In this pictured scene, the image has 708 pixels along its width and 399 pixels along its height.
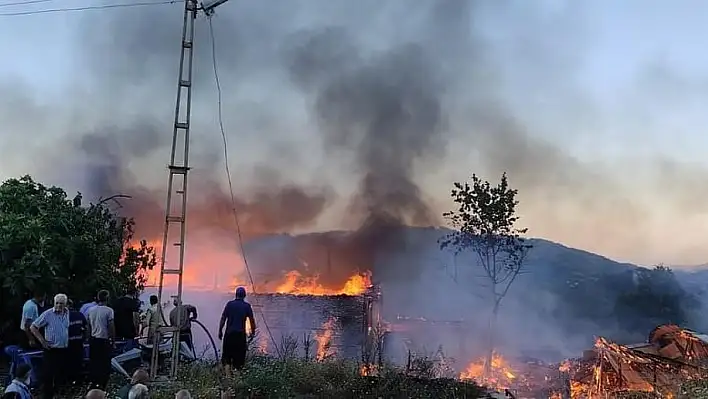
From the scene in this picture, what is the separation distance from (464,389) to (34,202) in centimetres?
1057

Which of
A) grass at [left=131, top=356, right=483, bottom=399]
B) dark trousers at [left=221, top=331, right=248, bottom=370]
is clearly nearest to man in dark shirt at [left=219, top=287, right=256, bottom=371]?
dark trousers at [left=221, top=331, right=248, bottom=370]

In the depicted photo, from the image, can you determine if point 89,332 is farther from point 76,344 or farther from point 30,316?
point 30,316

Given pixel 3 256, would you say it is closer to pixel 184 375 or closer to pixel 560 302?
pixel 184 375

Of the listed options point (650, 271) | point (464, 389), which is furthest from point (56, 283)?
point (650, 271)

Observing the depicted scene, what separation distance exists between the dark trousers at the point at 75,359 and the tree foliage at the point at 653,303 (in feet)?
106

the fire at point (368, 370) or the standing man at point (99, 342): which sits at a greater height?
the standing man at point (99, 342)

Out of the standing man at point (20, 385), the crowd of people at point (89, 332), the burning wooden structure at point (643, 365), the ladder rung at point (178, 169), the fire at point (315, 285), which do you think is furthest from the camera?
the fire at point (315, 285)

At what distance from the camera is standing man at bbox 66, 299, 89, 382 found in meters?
9.28

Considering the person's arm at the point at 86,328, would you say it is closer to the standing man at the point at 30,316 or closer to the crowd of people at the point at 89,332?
the crowd of people at the point at 89,332

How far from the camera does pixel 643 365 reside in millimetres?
16156

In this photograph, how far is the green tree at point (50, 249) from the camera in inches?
488

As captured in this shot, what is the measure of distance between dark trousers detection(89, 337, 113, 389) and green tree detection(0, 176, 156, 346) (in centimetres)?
354

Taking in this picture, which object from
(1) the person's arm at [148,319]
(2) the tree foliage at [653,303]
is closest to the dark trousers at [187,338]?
(1) the person's arm at [148,319]

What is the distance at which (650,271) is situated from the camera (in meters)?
38.6
